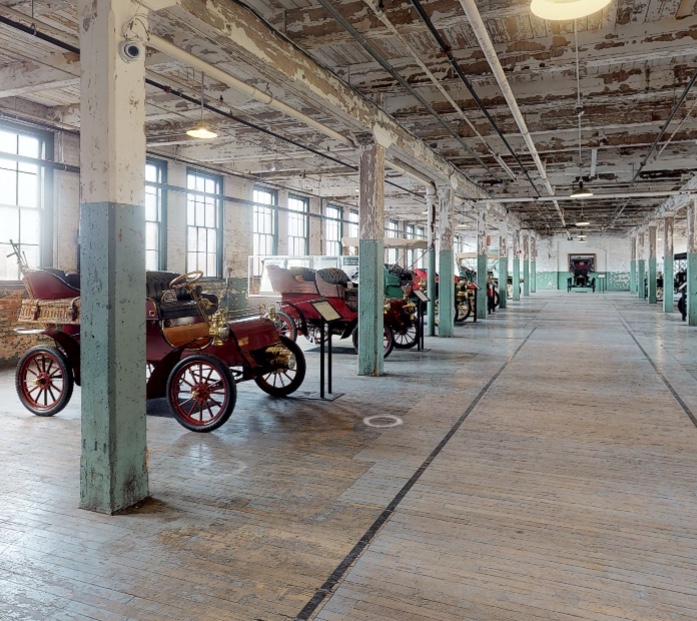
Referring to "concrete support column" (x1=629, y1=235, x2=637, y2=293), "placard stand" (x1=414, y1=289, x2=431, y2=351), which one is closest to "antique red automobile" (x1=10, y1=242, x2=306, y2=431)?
"placard stand" (x1=414, y1=289, x2=431, y2=351)

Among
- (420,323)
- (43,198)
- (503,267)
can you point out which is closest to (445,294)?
(420,323)

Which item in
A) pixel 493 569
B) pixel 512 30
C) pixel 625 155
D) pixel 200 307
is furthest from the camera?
pixel 625 155

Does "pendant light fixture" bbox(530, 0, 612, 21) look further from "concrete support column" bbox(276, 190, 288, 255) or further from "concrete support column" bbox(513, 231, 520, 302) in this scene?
"concrete support column" bbox(513, 231, 520, 302)

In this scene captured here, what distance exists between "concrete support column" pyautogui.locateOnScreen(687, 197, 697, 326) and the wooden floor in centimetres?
908

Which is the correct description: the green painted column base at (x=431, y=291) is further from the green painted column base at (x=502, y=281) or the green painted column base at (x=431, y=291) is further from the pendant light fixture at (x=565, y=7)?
the green painted column base at (x=502, y=281)

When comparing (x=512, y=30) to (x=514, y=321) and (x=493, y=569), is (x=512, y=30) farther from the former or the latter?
(x=514, y=321)

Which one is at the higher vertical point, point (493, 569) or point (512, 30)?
point (512, 30)

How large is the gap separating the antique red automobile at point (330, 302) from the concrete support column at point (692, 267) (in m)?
7.96

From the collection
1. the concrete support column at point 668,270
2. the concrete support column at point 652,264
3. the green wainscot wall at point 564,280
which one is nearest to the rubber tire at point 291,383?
the concrete support column at point 668,270

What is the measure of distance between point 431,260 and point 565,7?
27.7 ft

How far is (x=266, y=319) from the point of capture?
595cm

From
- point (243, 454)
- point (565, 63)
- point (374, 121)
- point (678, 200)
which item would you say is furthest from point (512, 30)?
point (678, 200)

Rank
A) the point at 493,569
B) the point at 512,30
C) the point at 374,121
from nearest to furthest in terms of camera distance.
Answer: the point at 493,569, the point at 512,30, the point at 374,121

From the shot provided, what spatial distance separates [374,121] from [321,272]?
306cm
